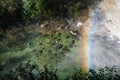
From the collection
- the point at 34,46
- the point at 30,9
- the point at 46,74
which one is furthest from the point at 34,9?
the point at 46,74

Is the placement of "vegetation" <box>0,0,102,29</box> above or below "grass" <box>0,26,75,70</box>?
above

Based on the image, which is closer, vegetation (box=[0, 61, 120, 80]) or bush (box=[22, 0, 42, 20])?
vegetation (box=[0, 61, 120, 80])

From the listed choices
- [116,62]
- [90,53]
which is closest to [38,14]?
[90,53]

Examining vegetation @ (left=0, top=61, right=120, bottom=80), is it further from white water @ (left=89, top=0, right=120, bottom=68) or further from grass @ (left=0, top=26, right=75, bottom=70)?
white water @ (left=89, top=0, right=120, bottom=68)

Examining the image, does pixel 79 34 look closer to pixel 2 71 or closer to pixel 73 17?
pixel 73 17

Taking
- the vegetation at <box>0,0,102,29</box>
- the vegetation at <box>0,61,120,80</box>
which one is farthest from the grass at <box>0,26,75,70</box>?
the vegetation at <box>0,0,102,29</box>

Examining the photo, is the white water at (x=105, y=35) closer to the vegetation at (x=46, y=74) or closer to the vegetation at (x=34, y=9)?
the vegetation at (x=46, y=74)

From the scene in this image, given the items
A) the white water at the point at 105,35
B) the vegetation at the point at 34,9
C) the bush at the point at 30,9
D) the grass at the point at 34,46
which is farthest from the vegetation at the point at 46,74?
the bush at the point at 30,9
